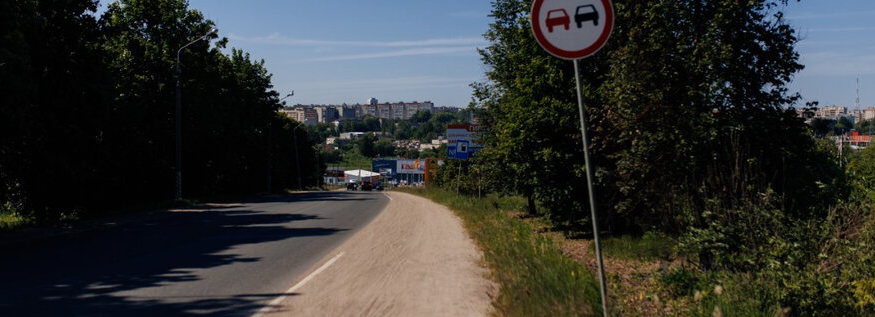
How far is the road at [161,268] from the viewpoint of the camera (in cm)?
760

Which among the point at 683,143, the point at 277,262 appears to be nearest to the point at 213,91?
the point at 277,262

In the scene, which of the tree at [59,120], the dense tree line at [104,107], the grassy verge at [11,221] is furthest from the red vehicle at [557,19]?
the tree at [59,120]

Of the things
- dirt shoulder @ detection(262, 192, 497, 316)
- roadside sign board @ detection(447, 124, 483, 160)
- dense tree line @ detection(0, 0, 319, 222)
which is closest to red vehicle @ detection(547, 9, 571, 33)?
dirt shoulder @ detection(262, 192, 497, 316)

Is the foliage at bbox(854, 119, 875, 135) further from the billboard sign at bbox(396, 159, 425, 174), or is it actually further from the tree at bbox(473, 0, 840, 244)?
the tree at bbox(473, 0, 840, 244)

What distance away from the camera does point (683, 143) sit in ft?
36.7

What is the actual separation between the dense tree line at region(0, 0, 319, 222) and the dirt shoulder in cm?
1014

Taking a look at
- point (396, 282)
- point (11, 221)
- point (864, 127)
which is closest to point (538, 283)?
point (396, 282)

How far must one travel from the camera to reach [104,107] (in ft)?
74.6

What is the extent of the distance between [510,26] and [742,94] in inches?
552

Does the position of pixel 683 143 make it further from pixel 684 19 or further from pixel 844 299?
pixel 844 299

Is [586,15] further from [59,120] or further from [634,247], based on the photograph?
[59,120]

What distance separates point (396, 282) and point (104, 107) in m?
17.2

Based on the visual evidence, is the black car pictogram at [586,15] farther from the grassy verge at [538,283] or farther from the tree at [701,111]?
the tree at [701,111]

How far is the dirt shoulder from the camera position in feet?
25.7
